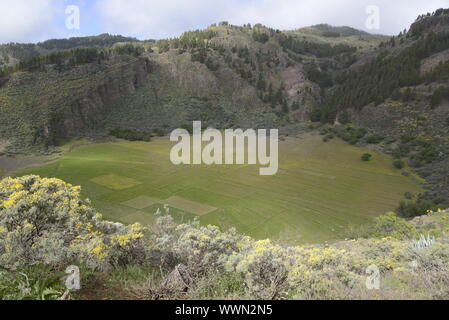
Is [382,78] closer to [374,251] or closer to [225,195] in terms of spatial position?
[225,195]

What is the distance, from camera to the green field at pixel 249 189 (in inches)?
1724

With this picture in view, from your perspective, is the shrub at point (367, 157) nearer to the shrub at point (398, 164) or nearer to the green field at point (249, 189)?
the green field at point (249, 189)

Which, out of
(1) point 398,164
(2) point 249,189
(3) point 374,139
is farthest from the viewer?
(3) point 374,139

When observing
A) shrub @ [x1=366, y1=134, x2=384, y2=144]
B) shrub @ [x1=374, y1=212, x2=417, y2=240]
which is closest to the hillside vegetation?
shrub @ [x1=374, y1=212, x2=417, y2=240]

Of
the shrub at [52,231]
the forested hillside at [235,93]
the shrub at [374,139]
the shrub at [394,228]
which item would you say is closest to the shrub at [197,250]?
the shrub at [52,231]

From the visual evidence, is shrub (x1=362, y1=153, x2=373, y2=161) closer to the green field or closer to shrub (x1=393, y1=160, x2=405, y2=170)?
the green field

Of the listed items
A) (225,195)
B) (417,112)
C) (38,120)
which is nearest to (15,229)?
(225,195)

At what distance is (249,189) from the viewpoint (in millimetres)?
55094

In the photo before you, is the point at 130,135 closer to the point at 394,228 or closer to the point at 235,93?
the point at 235,93

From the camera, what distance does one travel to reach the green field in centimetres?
4378

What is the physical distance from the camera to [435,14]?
15475 cm

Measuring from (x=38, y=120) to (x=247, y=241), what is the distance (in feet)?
293

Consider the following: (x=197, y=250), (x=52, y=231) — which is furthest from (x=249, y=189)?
(x=52, y=231)

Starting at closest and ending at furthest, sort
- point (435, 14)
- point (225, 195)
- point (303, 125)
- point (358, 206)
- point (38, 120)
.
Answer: point (358, 206)
point (225, 195)
point (38, 120)
point (303, 125)
point (435, 14)
